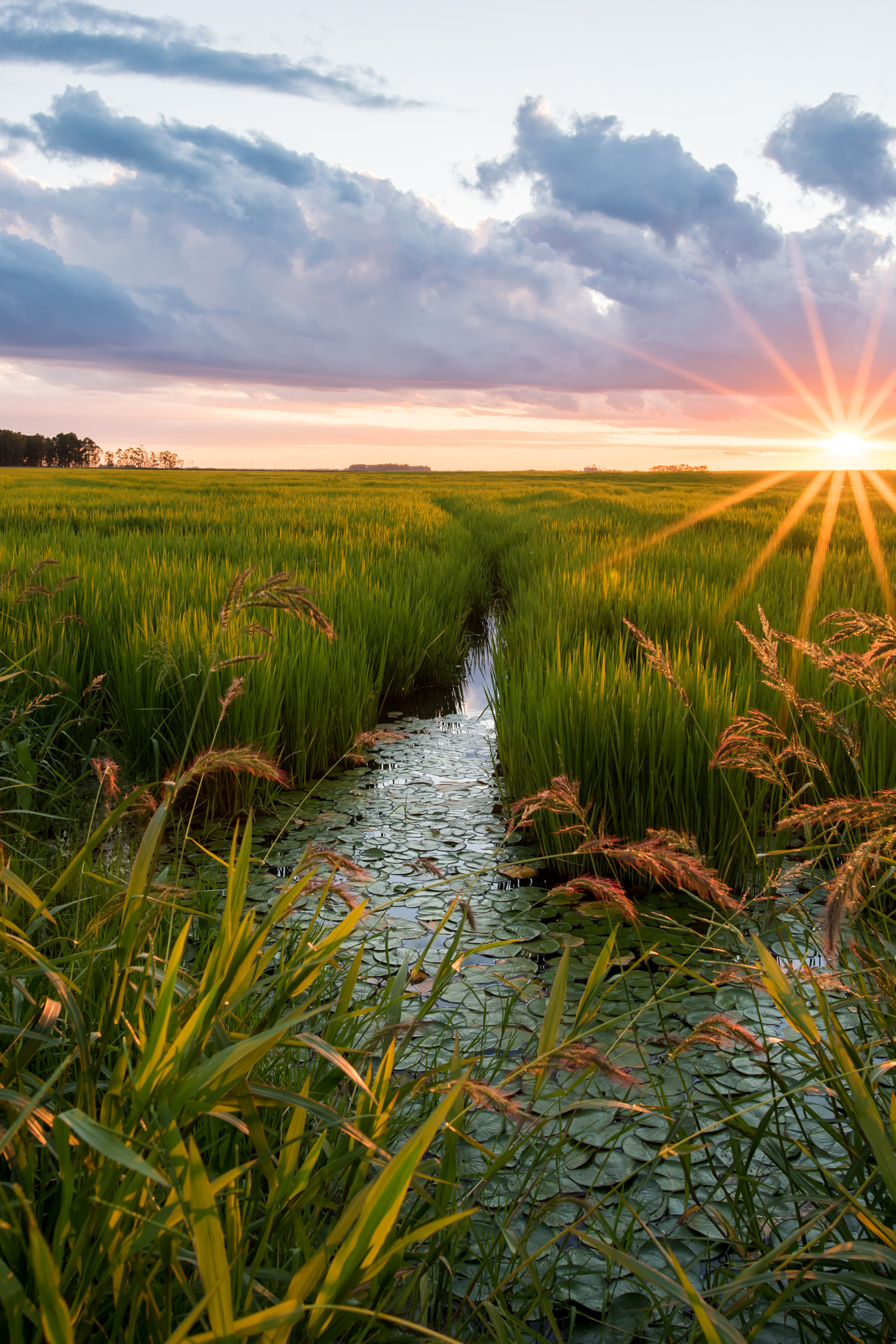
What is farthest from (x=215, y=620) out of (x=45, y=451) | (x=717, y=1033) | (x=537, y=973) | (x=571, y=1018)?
→ (x=45, y=451)

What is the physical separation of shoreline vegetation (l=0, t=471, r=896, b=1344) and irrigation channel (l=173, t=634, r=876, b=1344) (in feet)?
0.05

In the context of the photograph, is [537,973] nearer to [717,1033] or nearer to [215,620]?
[717,1033]

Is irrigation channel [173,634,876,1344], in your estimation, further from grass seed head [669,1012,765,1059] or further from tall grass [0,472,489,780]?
tall grass [0,472,489,780]

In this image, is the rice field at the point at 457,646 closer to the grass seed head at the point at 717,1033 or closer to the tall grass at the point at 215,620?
the tall grass at the point at 215,620

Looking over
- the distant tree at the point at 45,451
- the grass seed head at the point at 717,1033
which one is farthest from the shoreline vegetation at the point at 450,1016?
the distant tree at the point at 45,451

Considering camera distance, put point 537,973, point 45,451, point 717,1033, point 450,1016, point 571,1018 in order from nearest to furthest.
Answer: point 717,1033
point 450,1016
point 571,1018
point 537,973
point 45,451

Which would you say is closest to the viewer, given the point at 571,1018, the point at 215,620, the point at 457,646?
the point at 571,1018

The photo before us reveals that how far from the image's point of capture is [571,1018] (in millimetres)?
1854

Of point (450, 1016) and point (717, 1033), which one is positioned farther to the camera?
point (450, 1016)

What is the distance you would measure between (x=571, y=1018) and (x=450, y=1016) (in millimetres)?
492

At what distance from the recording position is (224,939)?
1063 mm

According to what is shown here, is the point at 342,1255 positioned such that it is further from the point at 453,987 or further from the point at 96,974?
the point at 453,987

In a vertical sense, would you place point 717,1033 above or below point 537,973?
above

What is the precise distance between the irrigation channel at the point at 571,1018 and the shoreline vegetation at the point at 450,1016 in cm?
1
